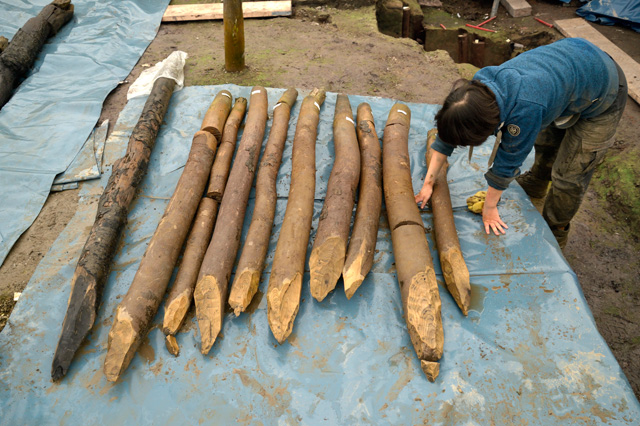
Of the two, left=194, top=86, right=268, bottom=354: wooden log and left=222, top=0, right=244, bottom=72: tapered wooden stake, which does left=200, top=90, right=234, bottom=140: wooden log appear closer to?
left=194, top=86, right=268, bottom=354: wooden log

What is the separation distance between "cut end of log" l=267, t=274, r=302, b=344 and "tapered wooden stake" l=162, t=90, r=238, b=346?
67 cm

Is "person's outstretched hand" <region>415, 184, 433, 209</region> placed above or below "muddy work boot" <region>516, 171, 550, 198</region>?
above

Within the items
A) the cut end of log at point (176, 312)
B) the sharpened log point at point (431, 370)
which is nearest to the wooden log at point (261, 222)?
the cut end of log at point (176, 312)

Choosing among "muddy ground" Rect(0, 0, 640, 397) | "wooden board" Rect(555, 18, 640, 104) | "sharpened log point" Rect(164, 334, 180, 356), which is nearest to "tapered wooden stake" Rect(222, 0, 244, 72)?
"muddy ground" Rect(0, 0, 640, 397)

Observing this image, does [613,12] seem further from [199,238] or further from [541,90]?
[199,238]

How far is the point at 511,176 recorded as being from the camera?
3.21 meters

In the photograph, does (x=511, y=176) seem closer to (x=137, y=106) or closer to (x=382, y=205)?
(x=382, y=205)

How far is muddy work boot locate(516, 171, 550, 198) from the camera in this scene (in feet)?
14.9

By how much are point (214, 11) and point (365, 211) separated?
613 cm

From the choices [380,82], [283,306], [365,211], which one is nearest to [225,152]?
[365,211]

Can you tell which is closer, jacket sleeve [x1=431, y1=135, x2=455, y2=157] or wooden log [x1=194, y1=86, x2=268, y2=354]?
wooden log [x1=194, y1=86, x2=268, y2=354]

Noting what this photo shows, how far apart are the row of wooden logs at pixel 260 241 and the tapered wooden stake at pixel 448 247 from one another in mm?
10

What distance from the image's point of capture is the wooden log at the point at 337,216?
3170mm

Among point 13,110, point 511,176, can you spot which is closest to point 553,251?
point 511,176
